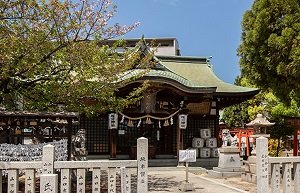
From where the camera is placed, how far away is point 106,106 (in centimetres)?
1276

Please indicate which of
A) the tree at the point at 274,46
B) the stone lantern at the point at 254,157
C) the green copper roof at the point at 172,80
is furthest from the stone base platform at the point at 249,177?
the green copper roof at the point at 172,80

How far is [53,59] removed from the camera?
451 inches

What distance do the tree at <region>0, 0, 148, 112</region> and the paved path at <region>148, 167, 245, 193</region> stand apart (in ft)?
10.8

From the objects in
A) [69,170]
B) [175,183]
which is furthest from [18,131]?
[175,183]

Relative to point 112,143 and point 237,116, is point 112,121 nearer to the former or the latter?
point 112,143

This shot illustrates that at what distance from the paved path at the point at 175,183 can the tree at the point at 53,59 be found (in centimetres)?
328

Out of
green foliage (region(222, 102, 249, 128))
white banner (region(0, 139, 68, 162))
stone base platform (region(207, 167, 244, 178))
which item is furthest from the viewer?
green foliage (region(222, 102, 249, 128))

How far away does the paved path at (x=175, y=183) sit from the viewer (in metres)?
12.7

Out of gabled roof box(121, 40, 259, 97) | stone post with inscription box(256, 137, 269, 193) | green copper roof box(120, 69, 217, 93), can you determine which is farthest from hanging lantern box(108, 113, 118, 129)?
stone post with inscription box(256, 137, 269, 193)

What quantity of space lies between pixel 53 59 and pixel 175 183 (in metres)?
6.60

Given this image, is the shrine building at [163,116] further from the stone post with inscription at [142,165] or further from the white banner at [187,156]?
the stone post with inscription at [142,165]

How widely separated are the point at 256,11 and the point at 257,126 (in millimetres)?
4992

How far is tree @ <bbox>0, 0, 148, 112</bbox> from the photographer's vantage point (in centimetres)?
1013

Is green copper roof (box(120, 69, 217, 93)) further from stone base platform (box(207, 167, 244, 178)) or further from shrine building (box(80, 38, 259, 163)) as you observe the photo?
stone base platform (box(207, 167, 244, 178))
